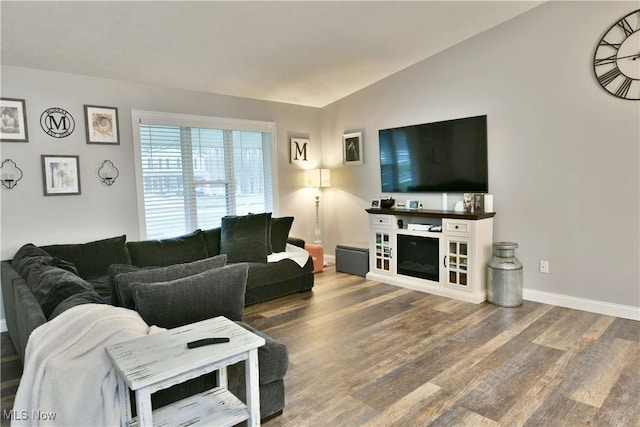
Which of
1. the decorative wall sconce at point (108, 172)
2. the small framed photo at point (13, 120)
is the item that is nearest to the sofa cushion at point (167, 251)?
the decorative wall sconce at point (108, 172)

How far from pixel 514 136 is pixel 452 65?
1080 millimetres

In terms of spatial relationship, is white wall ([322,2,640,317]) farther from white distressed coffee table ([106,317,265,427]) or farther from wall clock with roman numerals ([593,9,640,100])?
white distressed coffee table ([106,317,265,427])

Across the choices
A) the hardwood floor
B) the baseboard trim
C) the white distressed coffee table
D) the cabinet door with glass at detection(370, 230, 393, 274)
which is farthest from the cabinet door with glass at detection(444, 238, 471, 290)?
the white distressed coffee table

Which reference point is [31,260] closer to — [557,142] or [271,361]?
[271,361]

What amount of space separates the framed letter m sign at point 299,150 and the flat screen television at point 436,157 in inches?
47.4

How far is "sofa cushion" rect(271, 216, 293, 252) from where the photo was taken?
4.61m

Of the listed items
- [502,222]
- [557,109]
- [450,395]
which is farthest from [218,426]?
[557,109]

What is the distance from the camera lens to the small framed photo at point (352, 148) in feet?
17.8

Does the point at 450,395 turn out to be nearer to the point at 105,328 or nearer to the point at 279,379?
the point at 279,379

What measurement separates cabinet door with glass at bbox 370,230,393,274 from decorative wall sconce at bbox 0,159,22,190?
12.1 ft

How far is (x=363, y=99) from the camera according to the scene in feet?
17.5

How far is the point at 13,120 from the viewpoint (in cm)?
348

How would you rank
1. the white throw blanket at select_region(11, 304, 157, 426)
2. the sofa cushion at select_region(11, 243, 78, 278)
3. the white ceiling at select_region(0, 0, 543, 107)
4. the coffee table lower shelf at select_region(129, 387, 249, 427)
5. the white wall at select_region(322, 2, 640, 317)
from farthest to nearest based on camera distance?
the white wall at select_region(322, 2, 640, 317) < the white ceiling at select_region(0, 0, 543, 107) < the sofa cushion at select_region(11, 243, 78, 278) < the coffee table lower shelf at select_region(129, 387, 249, 427) < the white throw blanket at select_region(11, 304, 157, 426)

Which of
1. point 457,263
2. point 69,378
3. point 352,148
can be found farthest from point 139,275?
point 352,148
